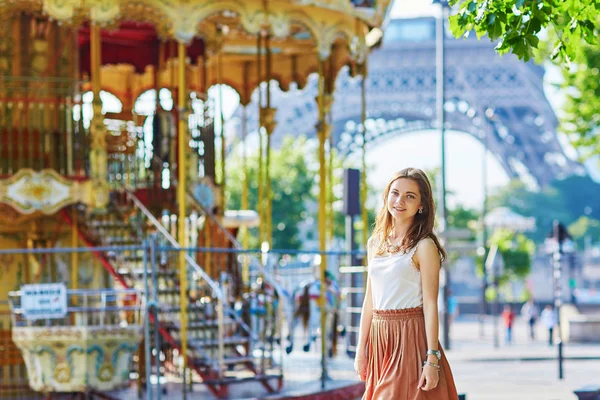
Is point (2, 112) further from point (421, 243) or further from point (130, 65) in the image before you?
point (421, 243)

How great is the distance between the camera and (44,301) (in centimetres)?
1239

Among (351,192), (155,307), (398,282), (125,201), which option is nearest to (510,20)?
(398,282)

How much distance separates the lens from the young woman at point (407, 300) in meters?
6.72

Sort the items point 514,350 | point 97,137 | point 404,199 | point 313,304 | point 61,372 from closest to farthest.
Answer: point 404,199 < point 61,372 < point 97,137 < point 313,304 < point 514,350

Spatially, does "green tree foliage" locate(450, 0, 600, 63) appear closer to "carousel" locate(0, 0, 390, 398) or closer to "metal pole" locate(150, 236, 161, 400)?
"metal pole" locate(150, 236, 161, 400)

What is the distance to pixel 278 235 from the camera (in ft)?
189

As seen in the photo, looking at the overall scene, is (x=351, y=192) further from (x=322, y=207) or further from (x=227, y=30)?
(x=322, y=207)

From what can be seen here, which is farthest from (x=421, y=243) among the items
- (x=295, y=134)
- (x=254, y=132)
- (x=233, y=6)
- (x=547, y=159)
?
(x=547, y=159)

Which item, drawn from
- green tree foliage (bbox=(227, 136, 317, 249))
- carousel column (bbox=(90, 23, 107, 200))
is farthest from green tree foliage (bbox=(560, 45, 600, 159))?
green tree foliage (bbox=(227, 136, 317, 249))

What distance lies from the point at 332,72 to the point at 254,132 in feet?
158

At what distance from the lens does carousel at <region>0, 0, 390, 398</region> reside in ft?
44.4

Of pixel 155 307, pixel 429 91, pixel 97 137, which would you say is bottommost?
pixel 155 307

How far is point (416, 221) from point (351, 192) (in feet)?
45.7

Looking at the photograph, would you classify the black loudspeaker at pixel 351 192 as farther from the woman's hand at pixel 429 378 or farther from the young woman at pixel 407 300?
the woman's hand at pixel 429 378
